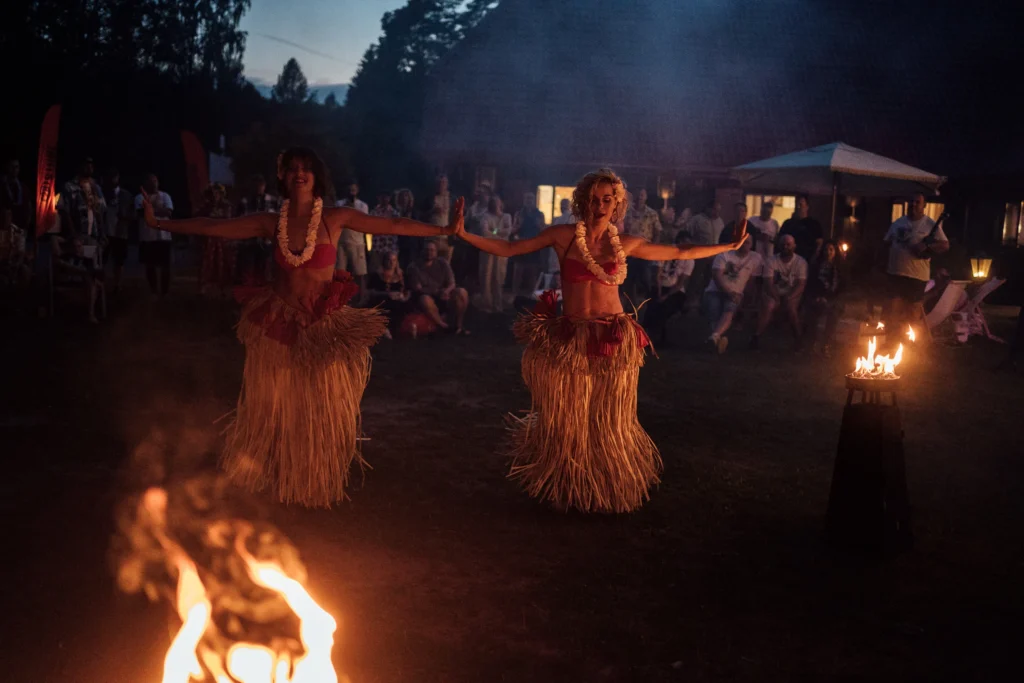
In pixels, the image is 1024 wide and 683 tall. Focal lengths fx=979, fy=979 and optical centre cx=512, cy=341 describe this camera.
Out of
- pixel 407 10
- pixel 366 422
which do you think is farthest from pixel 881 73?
pixel 407 10

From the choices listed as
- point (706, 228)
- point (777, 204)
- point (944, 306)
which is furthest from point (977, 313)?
point (777, 204)

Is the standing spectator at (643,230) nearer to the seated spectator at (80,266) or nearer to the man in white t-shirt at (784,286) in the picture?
the man in white t-shirt at (784,286)

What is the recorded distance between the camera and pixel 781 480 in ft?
18.0

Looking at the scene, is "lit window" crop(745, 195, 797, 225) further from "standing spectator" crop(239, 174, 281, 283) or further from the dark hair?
the dark hair

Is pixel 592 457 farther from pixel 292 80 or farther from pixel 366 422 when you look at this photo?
pixel 292 80

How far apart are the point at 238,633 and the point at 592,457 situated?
2032 millimetres

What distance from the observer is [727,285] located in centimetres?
1055

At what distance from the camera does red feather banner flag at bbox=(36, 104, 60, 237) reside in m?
9.98

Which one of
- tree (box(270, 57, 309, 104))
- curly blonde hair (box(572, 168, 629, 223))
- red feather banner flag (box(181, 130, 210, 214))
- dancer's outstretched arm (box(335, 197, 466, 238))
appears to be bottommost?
dancer's outstretched arm (box(335, 197, 466, 238))

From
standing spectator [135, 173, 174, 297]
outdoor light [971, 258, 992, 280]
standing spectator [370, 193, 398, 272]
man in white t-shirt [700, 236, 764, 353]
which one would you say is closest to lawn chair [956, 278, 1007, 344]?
outdoor light [971, 258, 992, 280]

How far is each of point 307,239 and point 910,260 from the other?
7231mm

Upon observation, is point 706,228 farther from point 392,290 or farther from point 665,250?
point 665,250

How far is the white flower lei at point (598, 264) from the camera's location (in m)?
4.77

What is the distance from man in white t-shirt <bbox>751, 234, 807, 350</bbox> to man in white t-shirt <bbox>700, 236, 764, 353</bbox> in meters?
0.23
